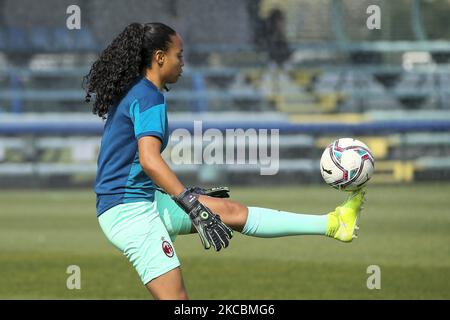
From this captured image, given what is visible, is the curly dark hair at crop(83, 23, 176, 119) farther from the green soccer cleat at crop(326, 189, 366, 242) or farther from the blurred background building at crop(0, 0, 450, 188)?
the blurred background building at crop(0, 0, 450, 188)

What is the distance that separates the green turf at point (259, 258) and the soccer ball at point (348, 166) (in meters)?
2.68

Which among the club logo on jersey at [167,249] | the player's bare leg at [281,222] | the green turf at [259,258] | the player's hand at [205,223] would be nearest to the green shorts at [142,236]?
the club logo on jersey at [167,249]

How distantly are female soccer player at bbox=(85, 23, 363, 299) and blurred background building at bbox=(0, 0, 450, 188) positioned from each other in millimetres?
15329

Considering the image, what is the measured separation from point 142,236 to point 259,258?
6221mm

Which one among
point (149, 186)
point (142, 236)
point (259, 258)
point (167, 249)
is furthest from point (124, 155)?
point (259, 258)

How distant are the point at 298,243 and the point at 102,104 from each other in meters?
7.70

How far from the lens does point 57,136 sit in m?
21.9

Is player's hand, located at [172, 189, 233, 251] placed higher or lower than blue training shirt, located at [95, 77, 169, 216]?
lower

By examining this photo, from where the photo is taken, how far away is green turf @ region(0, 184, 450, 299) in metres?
9.87

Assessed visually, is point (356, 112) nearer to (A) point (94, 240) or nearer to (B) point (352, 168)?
(A) point (94, 240)

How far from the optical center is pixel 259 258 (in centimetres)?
1225

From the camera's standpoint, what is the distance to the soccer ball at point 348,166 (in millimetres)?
6840

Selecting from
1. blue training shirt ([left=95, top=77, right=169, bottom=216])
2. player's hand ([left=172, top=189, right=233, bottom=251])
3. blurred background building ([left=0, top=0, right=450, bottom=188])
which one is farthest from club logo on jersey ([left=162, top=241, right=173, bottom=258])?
blurred background building ([left=0, top=0, right=450, bottom=188])
